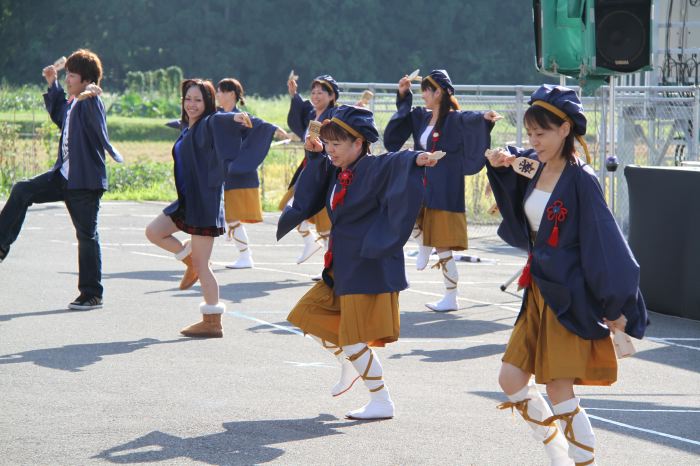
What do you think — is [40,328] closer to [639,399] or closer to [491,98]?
[639,399]

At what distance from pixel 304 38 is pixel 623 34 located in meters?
55.6

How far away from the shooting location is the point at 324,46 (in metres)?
64.8

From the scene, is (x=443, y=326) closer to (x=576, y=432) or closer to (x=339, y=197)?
(x=339, y=197)

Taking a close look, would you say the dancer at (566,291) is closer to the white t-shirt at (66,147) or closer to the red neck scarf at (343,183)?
the red neck scarf at (343,183)

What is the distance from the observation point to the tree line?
6450cm

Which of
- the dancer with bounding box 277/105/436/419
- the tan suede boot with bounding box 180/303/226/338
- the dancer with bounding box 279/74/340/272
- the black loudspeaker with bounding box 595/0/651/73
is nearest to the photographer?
the dancer with bounding box 277/105/436/419

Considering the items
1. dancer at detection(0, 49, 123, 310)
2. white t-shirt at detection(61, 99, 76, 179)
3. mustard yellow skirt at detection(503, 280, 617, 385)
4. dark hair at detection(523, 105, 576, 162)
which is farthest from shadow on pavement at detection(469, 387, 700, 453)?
white t-shirt at detection(61, 99, 76, 179)

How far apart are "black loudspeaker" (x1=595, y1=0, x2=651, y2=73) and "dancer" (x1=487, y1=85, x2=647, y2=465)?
565 centimetres

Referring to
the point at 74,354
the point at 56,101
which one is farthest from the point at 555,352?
the point at 56,101

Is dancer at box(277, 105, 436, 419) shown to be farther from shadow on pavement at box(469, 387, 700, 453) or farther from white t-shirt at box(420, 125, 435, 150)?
white t-shirt at box(420, 125, 435, 150)

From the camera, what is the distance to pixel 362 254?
5.92 metres

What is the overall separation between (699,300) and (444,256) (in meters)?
2.00

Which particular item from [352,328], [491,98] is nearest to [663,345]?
[352,328]

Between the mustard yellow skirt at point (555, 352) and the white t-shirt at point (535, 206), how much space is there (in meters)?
0.25
